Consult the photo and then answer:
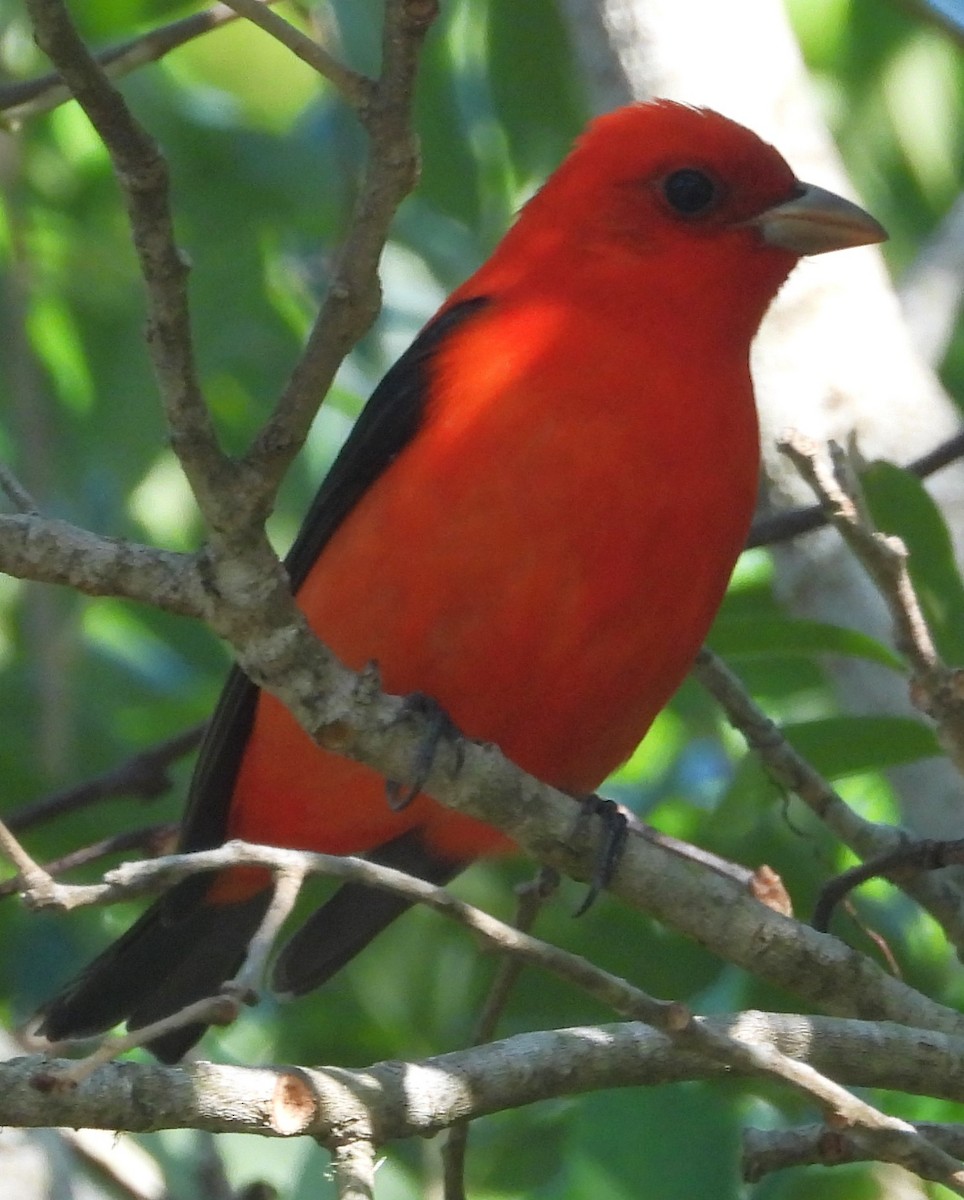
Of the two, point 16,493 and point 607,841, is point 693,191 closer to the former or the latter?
point 607,841

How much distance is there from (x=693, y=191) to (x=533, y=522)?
4.52 ft

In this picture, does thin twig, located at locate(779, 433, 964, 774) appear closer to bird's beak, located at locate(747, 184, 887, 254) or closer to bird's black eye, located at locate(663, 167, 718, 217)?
bird's beak, located at locate(747, 184, 887, 254)

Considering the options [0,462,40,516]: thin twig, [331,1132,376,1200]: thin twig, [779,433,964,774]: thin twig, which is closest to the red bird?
[779,433,964,774]: thin twig

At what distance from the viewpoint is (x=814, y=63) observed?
22.5 feet

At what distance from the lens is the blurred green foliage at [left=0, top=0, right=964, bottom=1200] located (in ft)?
17.2

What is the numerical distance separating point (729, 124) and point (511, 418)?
1.38 meters

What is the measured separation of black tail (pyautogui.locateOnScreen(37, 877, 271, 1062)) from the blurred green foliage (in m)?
0.37

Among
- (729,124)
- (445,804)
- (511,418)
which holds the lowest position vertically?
(445,804)

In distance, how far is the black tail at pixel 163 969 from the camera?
505 centimetres

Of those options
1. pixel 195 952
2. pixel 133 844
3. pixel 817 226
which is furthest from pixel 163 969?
pixel 817 226

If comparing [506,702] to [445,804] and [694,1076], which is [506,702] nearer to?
[445,804]

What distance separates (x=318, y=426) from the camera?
24.8 feet

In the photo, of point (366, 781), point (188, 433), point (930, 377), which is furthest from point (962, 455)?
point (188, 433)

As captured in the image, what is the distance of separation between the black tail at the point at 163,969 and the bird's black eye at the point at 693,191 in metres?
2.18
